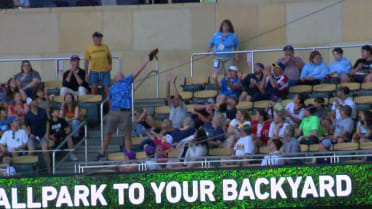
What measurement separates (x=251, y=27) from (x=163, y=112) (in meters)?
3.66

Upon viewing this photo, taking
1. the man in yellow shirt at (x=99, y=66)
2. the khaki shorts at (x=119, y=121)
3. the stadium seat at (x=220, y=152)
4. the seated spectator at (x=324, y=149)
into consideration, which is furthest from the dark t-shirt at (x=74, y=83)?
the seated spectator at (x=324, y=149)

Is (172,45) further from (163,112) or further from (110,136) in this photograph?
(110,136)

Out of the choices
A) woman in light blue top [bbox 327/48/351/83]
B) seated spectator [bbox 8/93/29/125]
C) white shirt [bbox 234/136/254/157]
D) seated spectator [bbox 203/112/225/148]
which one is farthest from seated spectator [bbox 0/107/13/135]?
woman in light blue top [bbox 327/48/351/83]

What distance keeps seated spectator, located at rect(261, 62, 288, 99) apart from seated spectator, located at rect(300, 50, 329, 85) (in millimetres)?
535

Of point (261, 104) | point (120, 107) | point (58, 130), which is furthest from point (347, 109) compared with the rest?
point (58, 130)

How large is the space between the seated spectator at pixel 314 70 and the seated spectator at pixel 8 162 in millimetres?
5601

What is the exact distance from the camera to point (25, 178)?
17344 millimetres

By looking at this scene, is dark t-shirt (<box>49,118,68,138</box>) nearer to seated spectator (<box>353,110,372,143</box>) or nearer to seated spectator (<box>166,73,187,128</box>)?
seated spectator (<box>166,73,187,128</box>)

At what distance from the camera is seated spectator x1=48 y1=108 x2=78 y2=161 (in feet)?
59.9

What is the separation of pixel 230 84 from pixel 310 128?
7.48ft

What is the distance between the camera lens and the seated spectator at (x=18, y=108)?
19.2 metres

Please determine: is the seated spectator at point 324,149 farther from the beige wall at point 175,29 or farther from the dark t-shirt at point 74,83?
the dark t-shirt at point 74,83

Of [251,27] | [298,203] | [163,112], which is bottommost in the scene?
[298,203]

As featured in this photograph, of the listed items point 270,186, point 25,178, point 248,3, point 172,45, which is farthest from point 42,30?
point 270,186
